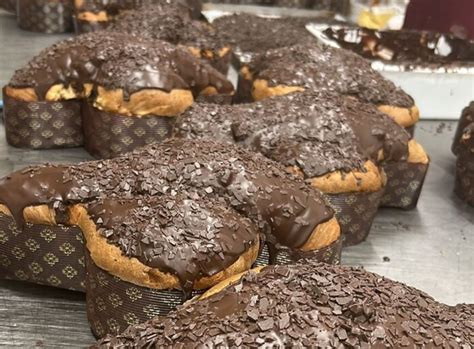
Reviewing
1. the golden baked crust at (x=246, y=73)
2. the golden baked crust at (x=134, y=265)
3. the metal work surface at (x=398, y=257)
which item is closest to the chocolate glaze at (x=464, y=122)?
the metal work surface at (x=398, y=257)

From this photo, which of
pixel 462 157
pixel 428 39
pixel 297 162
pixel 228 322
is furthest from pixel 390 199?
pixel 428 39

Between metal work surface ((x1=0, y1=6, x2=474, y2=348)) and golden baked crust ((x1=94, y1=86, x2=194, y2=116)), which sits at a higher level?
golden baked crust ((x1=94, y1=86, x2=194, y2=116))

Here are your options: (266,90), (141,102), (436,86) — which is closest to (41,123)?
(141,102)

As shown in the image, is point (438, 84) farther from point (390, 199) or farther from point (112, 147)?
point (112, 147)

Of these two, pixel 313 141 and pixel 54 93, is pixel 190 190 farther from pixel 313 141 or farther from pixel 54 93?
pixel 54 93

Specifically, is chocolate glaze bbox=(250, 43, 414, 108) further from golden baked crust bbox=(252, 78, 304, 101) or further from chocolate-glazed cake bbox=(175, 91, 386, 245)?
chocolate-glazed cake bbox=(175, 91, 386, 245)

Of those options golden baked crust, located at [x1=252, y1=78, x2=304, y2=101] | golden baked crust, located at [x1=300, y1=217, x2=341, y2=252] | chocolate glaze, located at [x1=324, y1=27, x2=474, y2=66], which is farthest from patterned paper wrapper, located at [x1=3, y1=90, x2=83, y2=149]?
chocolate glaze, located at [x1=324, y1=27, x2=474, y2=66]
